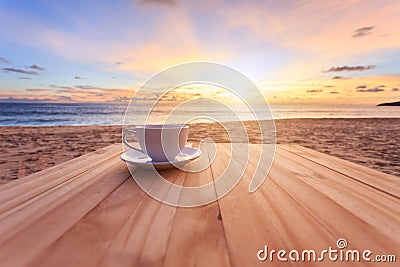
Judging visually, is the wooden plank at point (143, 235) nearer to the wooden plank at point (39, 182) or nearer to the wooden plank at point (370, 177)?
the wooden plank at point (39, 182)

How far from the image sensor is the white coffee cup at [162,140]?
622 mm

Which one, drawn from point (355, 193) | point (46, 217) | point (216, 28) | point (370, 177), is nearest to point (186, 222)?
point (46, 217)

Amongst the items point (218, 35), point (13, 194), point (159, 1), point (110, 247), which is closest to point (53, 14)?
point (159, 1)

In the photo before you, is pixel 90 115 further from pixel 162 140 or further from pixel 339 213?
pixel 339 213

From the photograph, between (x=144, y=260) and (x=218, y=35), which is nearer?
(x=144, y=260)

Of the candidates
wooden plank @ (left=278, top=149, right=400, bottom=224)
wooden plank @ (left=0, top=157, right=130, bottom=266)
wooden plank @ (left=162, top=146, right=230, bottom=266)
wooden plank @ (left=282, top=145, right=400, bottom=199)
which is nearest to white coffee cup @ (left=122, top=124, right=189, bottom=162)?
wooden plank @ (left=0, top=157, right=130, bottom=266)

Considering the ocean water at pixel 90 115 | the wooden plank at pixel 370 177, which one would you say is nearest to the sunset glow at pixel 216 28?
the wooden plank at pixel 370 177

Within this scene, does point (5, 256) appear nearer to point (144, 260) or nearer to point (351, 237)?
point (144, 260)

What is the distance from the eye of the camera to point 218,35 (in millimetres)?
3346

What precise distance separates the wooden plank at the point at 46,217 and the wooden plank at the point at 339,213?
0.42 metres

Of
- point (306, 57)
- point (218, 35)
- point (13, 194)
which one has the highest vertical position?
point (306, 57)

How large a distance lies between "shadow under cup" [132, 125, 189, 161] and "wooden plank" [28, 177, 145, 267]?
7.1 inches

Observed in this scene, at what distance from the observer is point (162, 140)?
2.07 ft

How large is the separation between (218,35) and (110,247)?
11.4 feet
